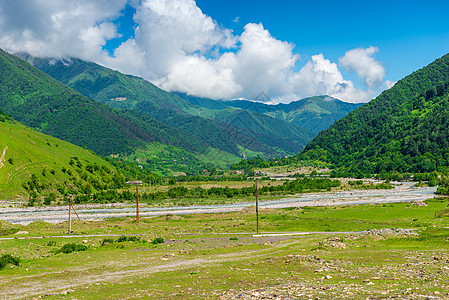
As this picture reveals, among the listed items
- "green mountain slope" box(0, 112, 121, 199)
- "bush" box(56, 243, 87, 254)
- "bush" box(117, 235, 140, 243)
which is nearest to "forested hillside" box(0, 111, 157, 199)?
"green mountain slope" box(0, 112, 121, 199)

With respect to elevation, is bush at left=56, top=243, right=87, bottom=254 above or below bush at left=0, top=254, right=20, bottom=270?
below

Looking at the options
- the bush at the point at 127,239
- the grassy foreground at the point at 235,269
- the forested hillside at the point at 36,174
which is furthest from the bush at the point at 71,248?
the forested hillside at the point at 36,174

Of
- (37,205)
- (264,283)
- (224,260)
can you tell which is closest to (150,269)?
(224,260)

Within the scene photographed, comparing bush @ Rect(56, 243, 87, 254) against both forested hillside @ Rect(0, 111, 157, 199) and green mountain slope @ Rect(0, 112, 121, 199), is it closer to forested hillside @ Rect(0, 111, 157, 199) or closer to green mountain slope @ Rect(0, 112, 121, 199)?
forested hillside @ Rect(0, 111, 157, 199)

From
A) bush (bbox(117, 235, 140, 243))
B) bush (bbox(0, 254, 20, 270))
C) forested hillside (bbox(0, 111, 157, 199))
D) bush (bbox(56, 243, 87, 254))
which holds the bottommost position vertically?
bush (bbox(117, 235, 140, 243))

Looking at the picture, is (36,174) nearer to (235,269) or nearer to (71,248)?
(71,248)

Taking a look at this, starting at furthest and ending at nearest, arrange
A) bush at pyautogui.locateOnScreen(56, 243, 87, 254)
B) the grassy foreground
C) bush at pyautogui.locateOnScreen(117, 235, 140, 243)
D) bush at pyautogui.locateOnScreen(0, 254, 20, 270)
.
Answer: bush at pyautogui.locateOnScreen(117, 235, 140, 243)
bush at pyautogui.locateOnScreen(56, 243, 87, 254)
bush at pyautogui.locateOnScreen(0, 254, 20, 270)
the grassy foreground

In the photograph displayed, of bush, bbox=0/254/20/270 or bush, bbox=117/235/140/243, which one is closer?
bush, bbox=0/254/20/270

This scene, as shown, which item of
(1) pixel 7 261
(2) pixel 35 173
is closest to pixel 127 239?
(1) pixel 7 261

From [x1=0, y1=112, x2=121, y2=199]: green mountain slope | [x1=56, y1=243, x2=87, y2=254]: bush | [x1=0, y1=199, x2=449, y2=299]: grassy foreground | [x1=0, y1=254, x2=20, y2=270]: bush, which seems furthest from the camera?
[x1=0, y1=112, x2=121, y2=199]: green mountain slope

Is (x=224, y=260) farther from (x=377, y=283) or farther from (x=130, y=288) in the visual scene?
(x=377, y=283)

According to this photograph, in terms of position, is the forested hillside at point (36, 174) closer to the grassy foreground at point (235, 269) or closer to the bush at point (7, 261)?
the grassy foreground at point (235, 269)

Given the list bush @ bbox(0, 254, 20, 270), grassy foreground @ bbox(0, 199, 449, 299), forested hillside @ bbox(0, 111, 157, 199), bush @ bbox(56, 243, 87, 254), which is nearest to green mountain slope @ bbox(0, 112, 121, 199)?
forested hillside @ bbox(0, 111, 157, 199)

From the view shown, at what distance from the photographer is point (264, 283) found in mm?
23172
